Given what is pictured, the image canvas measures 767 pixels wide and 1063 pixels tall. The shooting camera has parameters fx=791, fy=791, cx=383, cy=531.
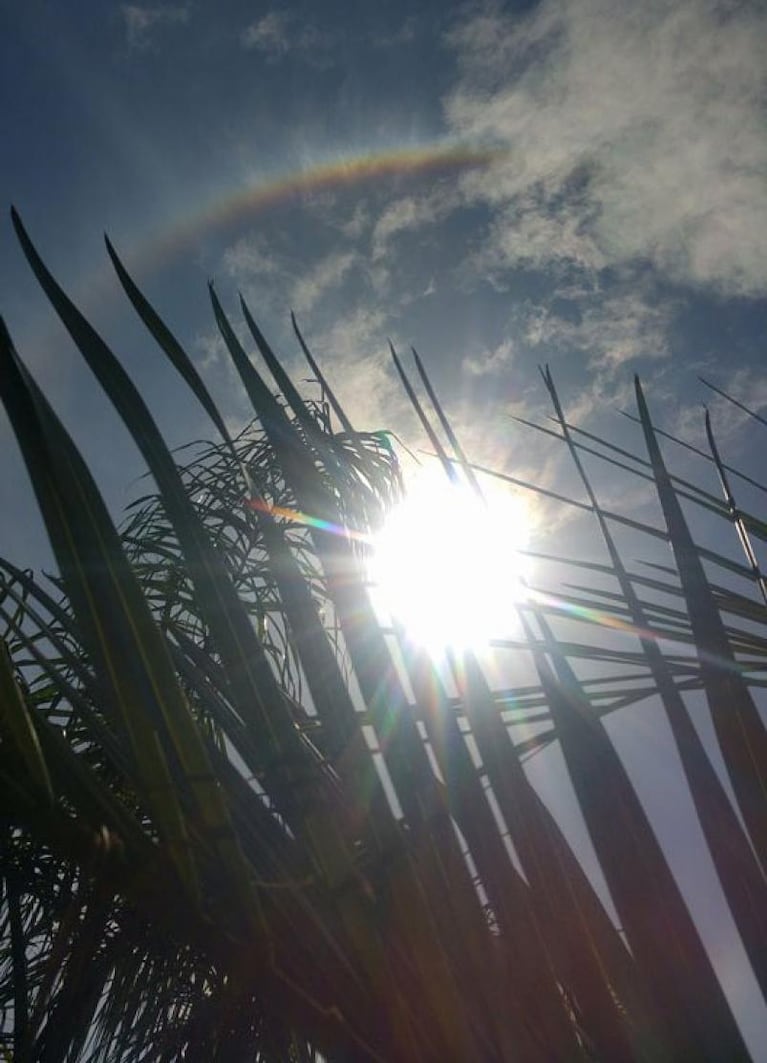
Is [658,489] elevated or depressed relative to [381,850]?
elevated

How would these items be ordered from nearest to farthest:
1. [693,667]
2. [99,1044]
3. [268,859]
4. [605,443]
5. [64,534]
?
[64,534] < [268,859] < [693,667] < [605,443] < [99,1044]

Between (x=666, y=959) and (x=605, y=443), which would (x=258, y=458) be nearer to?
(x=605, y=443)

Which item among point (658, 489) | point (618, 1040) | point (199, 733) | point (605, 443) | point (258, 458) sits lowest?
point (618, 1040)

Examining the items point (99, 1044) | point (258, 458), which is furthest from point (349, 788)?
point (258, 458)

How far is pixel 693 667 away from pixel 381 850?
1.15ft

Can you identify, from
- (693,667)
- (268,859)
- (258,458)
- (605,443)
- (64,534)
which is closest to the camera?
(64,534)

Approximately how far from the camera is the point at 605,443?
0.79 m

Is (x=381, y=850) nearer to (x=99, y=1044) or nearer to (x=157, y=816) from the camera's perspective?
(x=157, y=816)

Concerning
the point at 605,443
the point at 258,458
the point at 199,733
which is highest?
the point at 258,458

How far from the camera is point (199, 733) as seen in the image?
274 mm

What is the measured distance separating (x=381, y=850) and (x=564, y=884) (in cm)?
8

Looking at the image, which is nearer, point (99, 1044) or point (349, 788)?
point (349, 788)

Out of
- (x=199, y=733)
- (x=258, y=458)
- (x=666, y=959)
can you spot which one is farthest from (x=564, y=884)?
(x=258, y=458)

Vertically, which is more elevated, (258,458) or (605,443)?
(258,458)
